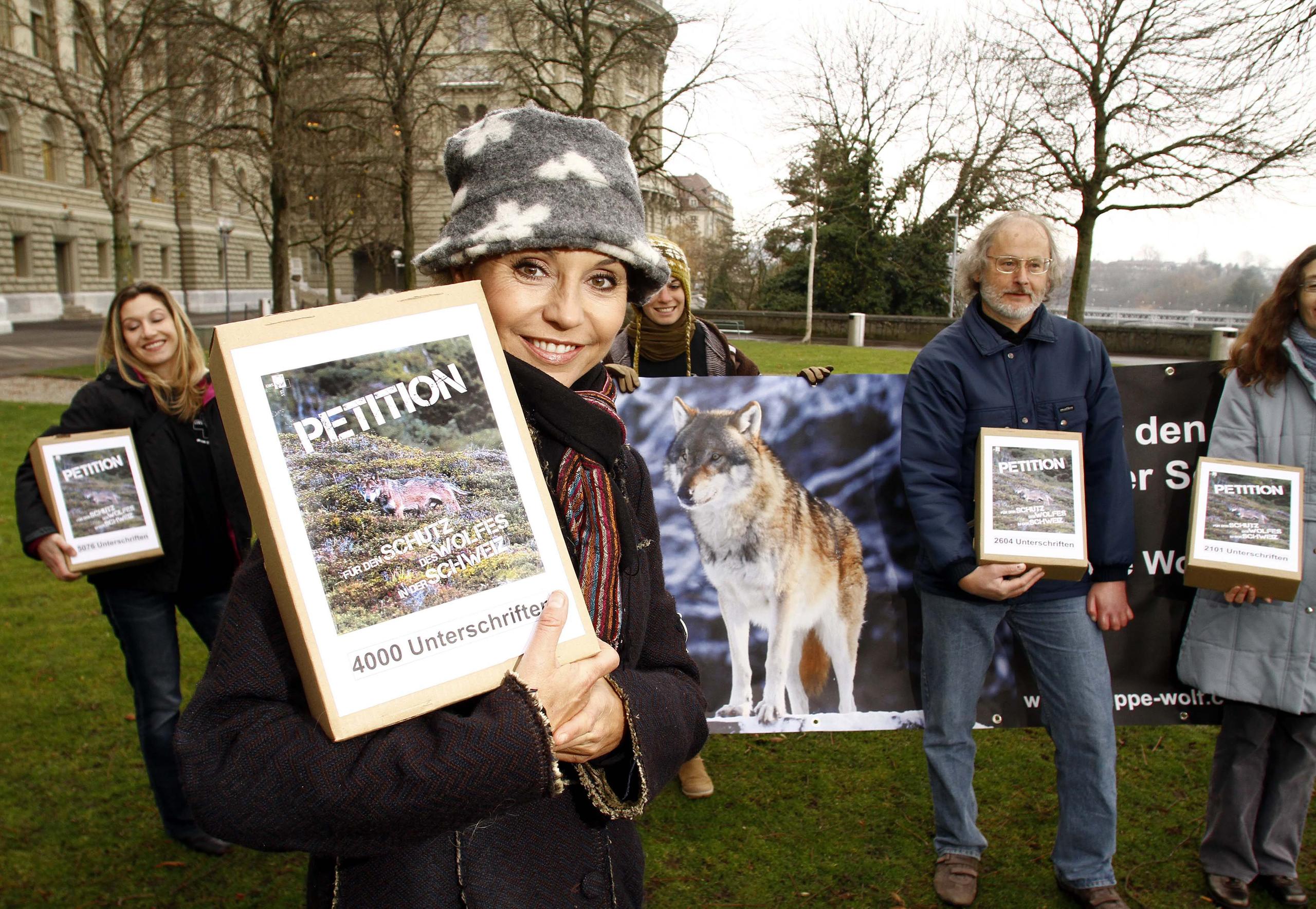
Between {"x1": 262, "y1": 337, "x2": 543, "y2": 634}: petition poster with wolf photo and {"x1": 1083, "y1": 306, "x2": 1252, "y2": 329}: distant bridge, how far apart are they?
32.7 m

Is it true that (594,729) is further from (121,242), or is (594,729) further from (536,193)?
(121,242)

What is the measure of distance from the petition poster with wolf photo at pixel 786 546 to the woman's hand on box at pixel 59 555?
7.49ft

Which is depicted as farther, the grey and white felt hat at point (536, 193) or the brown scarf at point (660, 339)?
the brown scarf at point (660, 339)

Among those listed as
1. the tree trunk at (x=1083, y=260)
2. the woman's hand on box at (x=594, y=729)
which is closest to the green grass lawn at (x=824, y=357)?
the tree trunk at (x=1083, y=260)

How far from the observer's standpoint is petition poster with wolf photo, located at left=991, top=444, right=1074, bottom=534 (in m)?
3.21

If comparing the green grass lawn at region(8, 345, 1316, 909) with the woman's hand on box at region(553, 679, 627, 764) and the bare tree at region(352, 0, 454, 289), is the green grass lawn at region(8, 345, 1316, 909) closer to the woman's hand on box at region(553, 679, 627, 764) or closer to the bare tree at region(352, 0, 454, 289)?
the woman's hand on box at region(553, 679, 627, 764)

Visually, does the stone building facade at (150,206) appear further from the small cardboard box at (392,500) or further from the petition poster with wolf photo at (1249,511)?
the small cardboard box at (392,500)

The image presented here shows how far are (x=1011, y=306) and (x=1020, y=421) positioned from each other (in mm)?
432

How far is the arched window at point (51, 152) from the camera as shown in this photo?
37625mm

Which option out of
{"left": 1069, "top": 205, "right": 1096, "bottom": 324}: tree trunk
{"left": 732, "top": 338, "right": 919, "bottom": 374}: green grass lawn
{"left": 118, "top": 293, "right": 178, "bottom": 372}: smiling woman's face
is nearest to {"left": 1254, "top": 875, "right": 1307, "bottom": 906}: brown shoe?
{"left": 118, "top": 293, "right": 178, "bottom": 372}: smiling woman's face

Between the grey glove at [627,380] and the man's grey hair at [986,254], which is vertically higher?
the man's grey hair at [986,254]

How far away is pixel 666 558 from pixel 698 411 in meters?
0.68

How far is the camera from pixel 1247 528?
3348mm

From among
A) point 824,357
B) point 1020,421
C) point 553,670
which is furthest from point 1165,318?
point 553,670
